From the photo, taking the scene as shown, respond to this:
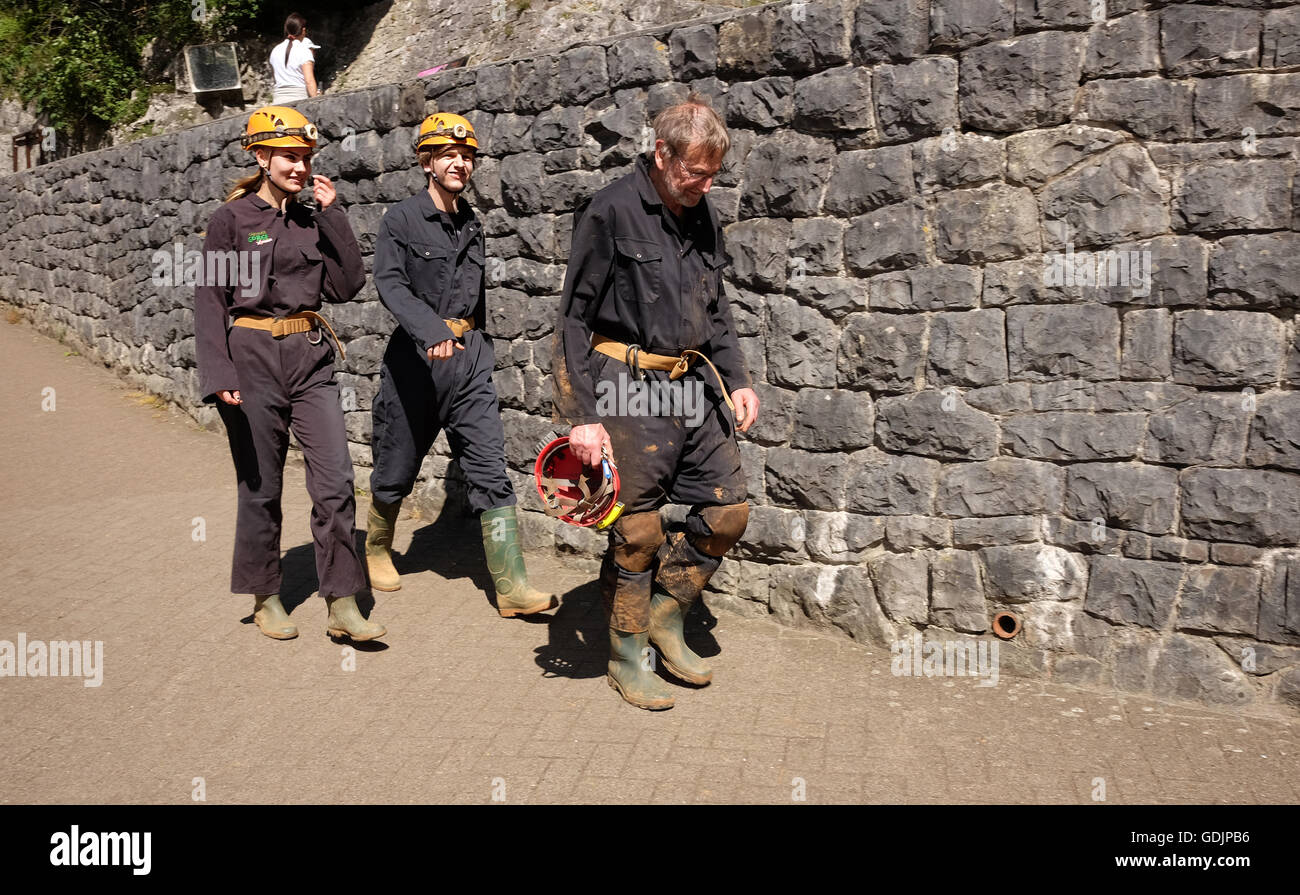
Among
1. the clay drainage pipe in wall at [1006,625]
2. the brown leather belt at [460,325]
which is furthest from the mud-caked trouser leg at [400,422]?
the clay drainage pipe in wall at [1006,625]

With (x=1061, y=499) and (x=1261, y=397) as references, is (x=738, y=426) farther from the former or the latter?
(x=1261, y=397)

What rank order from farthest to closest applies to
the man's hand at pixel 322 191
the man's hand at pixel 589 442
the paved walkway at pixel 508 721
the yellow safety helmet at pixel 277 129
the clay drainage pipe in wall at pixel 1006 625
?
the man's hand at pixel 322 191 < the yellow safety helmet at pixel 277 129 < the clay drainage pipe in wall at pixel 1006 625 < the man's hand at pixel 589 442 < the paved walkway at pixel 508 721

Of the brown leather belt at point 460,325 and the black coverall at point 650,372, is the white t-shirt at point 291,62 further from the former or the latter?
the black coverall at point 650,372

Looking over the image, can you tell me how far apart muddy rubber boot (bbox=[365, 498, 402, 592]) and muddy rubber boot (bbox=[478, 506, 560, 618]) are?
2.15 feet

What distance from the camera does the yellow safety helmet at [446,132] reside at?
5.04m

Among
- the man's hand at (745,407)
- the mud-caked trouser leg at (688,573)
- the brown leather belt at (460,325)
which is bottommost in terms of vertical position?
the mud-caked trouser leg at (688,573)

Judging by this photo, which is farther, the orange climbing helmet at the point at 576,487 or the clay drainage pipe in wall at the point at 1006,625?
the clay drainage pipe in wall at the point at 1006,625

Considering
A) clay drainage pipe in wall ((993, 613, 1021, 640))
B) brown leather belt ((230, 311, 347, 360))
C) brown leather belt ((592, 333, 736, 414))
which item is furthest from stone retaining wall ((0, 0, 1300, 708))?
brown leather belt ((230, 311, 347, 360))

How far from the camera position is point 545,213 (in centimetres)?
590

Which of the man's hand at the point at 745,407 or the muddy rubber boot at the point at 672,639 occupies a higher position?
the man's hand at the point at 745,407

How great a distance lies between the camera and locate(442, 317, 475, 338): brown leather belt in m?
5.17

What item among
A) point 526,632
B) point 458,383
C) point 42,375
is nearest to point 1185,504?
point 526,632

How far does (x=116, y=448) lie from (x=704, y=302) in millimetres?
6201

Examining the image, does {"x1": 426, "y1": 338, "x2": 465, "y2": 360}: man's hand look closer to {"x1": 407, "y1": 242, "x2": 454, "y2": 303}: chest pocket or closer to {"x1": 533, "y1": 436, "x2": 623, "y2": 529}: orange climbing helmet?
{"x1": 407, "y1": 242, "x2": 454, "y2": 303}: chest pocket
